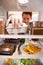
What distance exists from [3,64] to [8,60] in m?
0.07

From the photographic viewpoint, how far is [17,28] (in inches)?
46.4

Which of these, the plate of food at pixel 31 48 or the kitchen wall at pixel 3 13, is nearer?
the kitchen wall at pixel 3 13

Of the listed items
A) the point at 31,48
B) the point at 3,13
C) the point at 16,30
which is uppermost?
the point at 3,13

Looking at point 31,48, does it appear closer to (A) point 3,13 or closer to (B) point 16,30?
(B) point 16,30

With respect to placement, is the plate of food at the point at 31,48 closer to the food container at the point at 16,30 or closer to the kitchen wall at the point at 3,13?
the food container at the point at 16,30

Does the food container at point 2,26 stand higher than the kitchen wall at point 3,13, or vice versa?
the kitchen wall at point 3,13

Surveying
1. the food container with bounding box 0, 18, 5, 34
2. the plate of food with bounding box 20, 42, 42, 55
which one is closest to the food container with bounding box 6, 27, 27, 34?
the food container with bounding box 0, 18, 5, 34

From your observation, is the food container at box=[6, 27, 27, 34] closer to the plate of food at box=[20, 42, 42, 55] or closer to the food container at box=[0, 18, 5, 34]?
the food container at box=[0, 18, 5, 34]

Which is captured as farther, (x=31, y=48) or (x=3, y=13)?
(x=31, y=48)

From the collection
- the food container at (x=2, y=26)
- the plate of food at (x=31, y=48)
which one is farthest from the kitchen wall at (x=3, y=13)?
the plate of food at (x=31, y=48)

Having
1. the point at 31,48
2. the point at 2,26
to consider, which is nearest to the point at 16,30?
the point at 2,26

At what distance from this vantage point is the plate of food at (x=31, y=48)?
4.17 ft

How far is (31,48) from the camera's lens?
4.25 feet

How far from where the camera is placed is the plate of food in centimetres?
127
